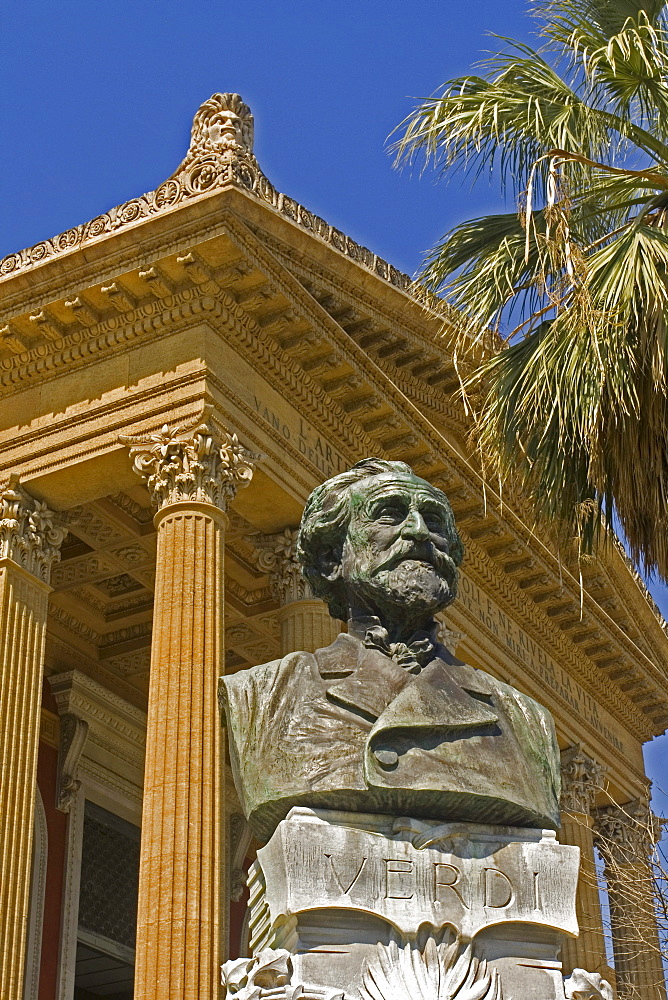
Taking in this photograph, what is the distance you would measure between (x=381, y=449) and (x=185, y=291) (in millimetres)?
3910

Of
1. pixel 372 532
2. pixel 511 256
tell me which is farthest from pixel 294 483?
pixel 372 532

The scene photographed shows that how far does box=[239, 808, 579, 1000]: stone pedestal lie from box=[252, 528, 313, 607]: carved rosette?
13564 millimetres

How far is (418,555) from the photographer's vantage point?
5.28 meters

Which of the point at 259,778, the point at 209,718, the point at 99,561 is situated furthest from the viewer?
the point at 99,561

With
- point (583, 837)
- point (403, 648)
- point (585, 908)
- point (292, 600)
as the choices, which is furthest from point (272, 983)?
point (583, 837)

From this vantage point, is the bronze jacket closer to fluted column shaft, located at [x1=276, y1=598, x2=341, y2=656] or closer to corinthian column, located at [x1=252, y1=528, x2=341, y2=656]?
corinthian column, located at [x1=252, y1=528, x2=341, y2=656]

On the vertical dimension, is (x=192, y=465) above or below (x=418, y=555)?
above

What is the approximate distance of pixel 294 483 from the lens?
61.1 feet

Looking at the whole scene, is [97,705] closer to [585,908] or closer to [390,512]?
[585,908]

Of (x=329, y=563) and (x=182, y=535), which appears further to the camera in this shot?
(x=182, y=535)

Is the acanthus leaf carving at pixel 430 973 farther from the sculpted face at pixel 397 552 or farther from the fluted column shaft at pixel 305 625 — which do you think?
the fluted column shaft at pixel 305 625

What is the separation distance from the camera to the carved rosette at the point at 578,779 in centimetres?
2564

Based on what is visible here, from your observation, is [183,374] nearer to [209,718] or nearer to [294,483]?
[294,483]

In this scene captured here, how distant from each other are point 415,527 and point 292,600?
1315cm
